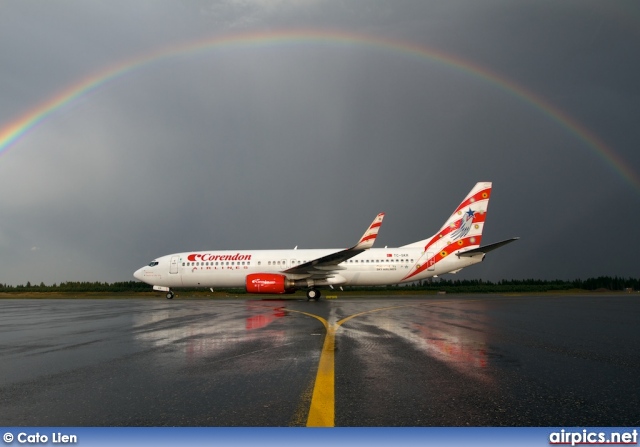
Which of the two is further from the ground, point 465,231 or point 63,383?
point 465,231

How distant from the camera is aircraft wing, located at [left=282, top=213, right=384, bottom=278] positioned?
2953 cm

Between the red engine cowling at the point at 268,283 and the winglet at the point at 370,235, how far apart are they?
5.60 meters

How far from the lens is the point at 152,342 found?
9734 millimetres

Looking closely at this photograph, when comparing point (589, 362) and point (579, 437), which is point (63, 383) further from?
point (589, 362)

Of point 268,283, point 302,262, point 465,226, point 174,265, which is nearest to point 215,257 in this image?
point 174,265

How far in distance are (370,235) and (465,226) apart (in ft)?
30.7

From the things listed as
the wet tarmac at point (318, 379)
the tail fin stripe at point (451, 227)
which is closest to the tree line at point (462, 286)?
the tail fin stripe at point (451, 227)

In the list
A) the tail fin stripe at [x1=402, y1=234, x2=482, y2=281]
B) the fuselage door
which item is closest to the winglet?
the tail fin stripe at [x1=402, y1=234, x2=482, y2=281]

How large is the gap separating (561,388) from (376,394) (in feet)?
7.16

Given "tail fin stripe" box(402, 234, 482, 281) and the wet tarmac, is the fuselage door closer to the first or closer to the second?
"tail fin stripe" box(402, 234, 482, 281)

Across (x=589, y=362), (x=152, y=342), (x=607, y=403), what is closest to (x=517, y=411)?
(x=607, y=403)

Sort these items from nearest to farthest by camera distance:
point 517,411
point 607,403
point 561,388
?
point 517,411 < point 607,403 < point 561,388

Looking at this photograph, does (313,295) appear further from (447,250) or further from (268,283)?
(447,250)

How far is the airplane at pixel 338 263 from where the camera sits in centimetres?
3145
